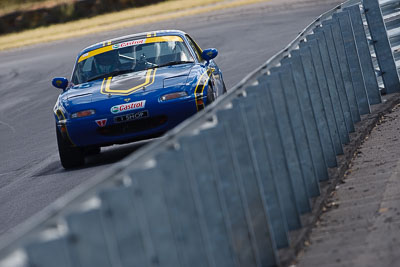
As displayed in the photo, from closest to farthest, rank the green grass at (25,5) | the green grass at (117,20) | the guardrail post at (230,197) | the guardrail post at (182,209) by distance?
the guardrail post at (182,209) → the guardrail post at (230,197) → the green grass at (117,20) → the green grass at (25,5)

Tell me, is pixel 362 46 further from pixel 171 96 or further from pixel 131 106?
pixel 131 106

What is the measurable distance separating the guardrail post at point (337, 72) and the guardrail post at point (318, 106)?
1.03 m

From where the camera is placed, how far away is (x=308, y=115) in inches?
294

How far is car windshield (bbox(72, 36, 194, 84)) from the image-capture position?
12.3 metres

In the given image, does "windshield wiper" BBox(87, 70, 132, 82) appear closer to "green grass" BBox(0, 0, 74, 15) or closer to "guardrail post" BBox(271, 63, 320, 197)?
"guardrail post" BBox(271, 63, 320, 197)

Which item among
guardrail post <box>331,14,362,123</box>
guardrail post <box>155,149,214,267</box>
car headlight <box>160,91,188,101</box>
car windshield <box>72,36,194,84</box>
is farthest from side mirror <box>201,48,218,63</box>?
guardrail post <box>155,149,214,267</box>

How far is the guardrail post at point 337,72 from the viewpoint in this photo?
367 inches

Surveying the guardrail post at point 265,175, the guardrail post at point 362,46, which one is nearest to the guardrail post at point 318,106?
the guardrail post at point 265,175

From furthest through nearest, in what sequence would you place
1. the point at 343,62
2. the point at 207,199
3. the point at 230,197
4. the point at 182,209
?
the point at 343,62 → the point at 230,197 → the point at 207,199 → the point at 182,209

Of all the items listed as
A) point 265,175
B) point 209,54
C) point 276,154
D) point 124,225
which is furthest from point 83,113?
point 124,225

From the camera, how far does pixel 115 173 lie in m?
4.11

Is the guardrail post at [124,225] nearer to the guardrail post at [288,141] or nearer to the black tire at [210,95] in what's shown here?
the guardrail post at [288,141]

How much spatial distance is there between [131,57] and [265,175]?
6721 millimetres

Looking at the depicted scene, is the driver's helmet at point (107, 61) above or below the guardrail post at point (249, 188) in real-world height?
above
